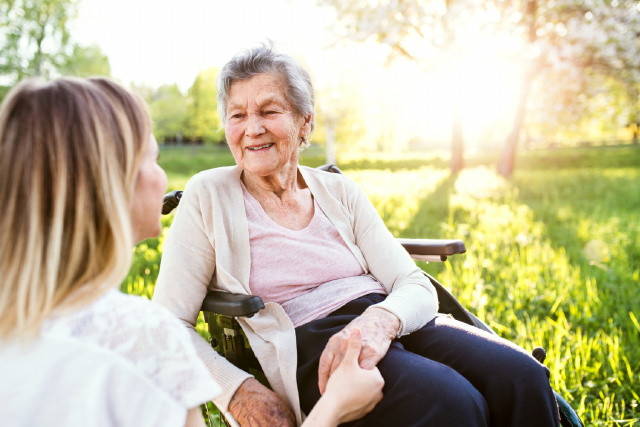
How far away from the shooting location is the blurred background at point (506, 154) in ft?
10.8

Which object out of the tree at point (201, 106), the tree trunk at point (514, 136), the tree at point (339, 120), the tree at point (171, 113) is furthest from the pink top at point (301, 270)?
the tree at point (171, 113)

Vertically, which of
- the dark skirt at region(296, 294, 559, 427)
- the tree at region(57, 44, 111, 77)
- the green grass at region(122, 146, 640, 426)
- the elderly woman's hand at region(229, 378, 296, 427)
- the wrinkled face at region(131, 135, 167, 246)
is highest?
the tree at region(57, 44, 111, 77)

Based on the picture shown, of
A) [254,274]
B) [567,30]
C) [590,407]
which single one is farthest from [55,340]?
[567,30]

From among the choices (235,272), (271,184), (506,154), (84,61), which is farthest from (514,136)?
(84,61)

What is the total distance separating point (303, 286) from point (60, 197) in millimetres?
1228

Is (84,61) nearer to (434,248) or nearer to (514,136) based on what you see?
(514,136)

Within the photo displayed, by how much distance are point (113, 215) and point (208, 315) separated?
116 cm

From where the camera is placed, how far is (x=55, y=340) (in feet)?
2.77

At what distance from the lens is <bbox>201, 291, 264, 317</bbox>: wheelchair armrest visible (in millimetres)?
1601

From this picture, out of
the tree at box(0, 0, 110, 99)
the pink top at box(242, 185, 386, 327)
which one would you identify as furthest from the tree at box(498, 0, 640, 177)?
the tree at box(0, 0, 110, 99)

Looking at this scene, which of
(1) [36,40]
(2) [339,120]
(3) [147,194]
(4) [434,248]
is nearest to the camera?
(3) [147,194]

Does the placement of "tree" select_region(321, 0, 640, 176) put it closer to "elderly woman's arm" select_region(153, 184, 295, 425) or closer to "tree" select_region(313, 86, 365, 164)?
→ "tree" select_region(313, 86, 365, 164)

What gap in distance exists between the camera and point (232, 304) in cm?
165

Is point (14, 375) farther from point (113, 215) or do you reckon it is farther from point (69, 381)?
point (113, 215)
